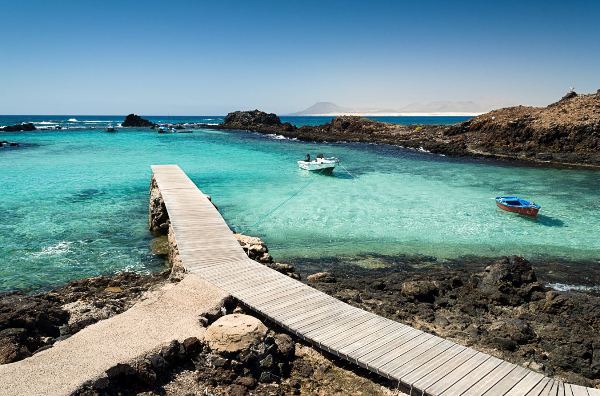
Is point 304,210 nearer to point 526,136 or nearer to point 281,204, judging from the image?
point 281,204

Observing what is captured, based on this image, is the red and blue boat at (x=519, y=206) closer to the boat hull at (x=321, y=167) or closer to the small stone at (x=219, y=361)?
the boat hull at (x=321, y=167)

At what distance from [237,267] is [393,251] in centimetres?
687

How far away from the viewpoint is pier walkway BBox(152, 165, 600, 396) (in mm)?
6500

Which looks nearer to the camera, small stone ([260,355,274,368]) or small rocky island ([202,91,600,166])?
small stone ([260,355,274,368])

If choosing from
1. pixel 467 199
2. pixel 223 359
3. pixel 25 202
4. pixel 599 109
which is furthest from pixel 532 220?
pixel 599 109

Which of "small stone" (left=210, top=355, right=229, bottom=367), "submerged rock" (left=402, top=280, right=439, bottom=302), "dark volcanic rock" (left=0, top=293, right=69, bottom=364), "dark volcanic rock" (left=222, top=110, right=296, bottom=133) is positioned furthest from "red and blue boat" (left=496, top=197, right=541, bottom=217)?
"dark volcanic rock" (left=222, top=110, right=296, bottom=133)

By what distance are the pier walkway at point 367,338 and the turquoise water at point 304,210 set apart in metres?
4.17

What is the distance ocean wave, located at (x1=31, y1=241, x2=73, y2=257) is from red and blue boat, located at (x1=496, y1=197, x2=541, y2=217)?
766 inches

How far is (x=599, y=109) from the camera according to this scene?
42094 mm

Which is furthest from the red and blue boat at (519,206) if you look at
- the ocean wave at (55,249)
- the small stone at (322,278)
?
the ocean wave at (55,249)

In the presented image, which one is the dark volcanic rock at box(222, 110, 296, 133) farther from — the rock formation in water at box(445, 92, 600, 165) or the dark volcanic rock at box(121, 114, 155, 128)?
the rock formation in water at box(445, 92, 600, 165)

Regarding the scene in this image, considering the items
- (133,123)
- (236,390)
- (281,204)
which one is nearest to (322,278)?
(236,390)

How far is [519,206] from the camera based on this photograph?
66.6 feet

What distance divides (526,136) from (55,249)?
1740 inches
